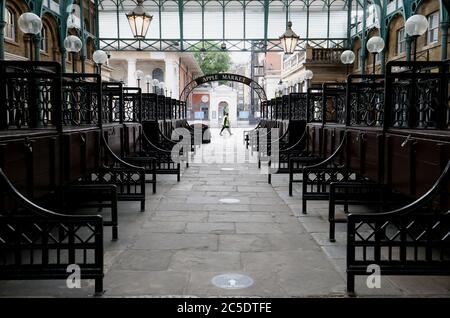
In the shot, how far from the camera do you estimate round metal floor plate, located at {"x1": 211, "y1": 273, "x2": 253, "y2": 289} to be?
4.45m

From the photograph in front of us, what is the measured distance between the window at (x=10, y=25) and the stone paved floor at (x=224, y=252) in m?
11.6

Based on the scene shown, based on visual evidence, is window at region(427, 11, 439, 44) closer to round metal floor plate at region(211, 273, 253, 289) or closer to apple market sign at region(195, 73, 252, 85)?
apple market sign at region(195, 73, 252, 85)

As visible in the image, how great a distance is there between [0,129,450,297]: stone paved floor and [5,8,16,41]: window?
1164cm

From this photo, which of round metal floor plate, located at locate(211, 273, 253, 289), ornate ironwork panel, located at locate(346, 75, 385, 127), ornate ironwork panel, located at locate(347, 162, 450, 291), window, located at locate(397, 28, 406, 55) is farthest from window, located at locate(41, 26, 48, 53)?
ornate ironwork panel, located at locate(347, 162, 450, 291)

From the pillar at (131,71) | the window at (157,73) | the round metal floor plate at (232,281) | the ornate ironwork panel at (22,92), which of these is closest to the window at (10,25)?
the ornate ironwork panel at (22,92)

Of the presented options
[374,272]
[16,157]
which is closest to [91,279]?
[16,157]

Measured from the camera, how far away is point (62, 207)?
6.19 m

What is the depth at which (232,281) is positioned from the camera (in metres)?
4.59

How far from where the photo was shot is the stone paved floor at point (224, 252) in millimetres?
4371

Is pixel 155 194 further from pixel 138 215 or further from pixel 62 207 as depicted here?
pixel 62 207

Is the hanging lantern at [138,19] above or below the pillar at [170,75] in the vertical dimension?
below

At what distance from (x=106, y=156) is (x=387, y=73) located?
4597 millimetres

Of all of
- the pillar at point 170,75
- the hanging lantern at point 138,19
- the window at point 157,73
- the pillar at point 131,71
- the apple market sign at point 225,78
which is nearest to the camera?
the hanging lantern at point 138,19

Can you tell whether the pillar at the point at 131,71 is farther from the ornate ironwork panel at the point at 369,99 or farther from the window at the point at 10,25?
the ornate ironwork panel at the point at 369,99
